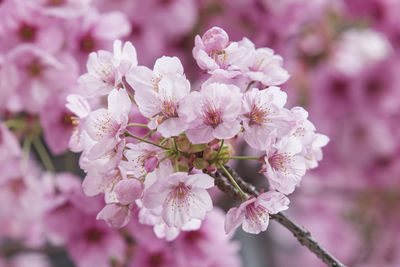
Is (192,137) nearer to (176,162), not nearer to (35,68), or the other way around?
(176,162)

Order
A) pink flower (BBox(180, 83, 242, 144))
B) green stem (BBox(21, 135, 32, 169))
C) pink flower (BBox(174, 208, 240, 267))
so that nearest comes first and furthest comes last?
pink flower (BBox(180, 83, 242, 144)), pink flower (BBox(174, 208, 240, 267)), green stem (BBox(21, 135, 32, 169))

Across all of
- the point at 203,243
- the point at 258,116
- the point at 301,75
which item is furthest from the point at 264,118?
the point at 301,75

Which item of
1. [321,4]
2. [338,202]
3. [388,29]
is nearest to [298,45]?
[321,4]

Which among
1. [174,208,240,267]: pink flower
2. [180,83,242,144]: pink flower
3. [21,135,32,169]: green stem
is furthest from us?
[21,135,32,169]: green stem

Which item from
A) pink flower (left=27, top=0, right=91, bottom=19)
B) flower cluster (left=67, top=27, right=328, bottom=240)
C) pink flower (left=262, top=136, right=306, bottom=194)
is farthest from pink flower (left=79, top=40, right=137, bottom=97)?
pink flower (left=27, top=0, right=91, bottom=19)

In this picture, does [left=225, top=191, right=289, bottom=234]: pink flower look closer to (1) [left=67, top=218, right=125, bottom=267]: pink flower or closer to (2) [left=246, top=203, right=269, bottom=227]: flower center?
(2) [left=246, top=203, right=269, bottom=227]: flower center

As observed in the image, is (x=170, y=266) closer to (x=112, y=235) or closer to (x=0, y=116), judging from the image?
(x=112, y=235)

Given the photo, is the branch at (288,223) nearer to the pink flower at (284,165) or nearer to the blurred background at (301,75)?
the pink flower at (284,165)

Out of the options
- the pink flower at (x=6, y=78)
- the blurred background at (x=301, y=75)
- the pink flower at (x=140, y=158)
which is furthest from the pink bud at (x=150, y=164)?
the pink flower at (x=6, y=78)
